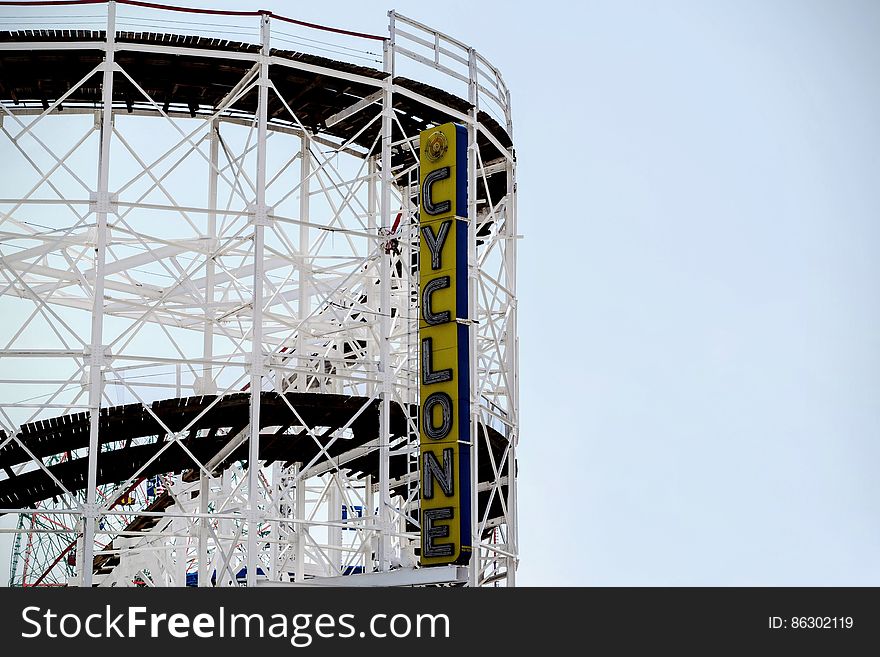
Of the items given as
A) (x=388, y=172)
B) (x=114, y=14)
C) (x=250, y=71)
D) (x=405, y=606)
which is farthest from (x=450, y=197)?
(x=405, y=606)

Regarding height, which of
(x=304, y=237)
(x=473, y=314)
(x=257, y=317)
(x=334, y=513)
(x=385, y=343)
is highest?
(x=304, y=237)

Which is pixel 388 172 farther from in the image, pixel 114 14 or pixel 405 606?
pixel 405 606

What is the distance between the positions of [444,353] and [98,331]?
7.35 metres

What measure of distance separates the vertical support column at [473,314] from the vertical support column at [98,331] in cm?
789

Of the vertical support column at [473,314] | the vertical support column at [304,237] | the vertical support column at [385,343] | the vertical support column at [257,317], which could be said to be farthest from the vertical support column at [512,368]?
the vertical support column at [257,317]

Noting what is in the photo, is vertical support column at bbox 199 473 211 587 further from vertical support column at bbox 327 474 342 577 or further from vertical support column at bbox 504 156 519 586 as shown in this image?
vertical support column at bbox 504 156 519 586

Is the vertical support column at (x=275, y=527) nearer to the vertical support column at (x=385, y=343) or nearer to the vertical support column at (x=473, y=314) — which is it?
the vertical support column at (x=385, y=343)

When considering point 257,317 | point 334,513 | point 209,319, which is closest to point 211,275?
point 209,319

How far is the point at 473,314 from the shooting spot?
36.8 m

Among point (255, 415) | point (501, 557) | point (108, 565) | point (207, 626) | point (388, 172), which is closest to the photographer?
point (207, 626)

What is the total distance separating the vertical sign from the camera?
33.3m

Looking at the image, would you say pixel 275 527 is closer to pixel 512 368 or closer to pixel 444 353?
pixel 444 353

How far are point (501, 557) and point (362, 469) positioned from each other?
174 inches

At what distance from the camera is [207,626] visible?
22750mm
